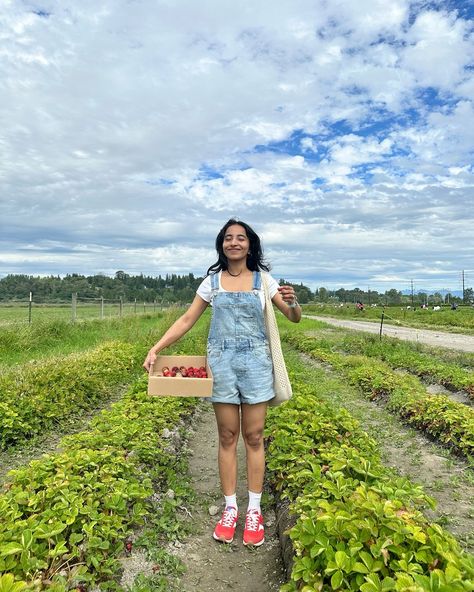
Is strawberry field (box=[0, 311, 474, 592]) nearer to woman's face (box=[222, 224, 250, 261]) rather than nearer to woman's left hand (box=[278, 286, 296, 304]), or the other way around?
woman's left hand (box=[278, 286, 296, 304])

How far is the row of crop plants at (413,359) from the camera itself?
8.90 meters

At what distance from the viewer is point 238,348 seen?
3.29 m

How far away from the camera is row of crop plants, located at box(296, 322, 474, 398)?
350 inches

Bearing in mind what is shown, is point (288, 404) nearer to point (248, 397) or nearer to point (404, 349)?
point (248, 397)

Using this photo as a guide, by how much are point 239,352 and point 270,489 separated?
5.85 feet

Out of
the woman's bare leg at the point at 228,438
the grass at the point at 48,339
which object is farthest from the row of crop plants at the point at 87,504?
the grass at the point at 48,339

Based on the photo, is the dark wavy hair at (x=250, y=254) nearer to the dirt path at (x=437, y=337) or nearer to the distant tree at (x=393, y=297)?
the dirt path at (x=437, y=337)

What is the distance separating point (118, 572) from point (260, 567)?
959 mm

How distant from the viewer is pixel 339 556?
217 centimetres

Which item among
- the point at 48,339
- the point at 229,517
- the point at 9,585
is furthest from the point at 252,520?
the point at 48,339

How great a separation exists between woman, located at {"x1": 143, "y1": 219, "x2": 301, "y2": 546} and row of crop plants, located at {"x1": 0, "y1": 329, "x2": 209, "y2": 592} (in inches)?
25.4

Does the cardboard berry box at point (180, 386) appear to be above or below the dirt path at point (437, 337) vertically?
above

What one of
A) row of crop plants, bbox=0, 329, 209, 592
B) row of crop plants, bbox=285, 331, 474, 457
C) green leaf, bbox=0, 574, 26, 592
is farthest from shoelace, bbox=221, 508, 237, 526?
row of crop plants, bbox=285, 331, 474, 457

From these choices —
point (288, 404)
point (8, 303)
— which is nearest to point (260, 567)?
point (288, 404)
